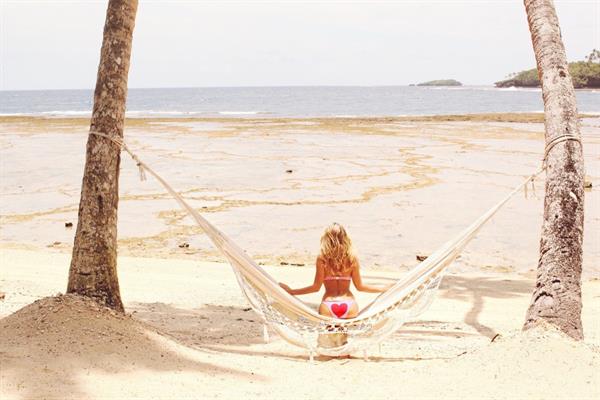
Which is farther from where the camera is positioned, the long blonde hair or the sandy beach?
the long blonde hair

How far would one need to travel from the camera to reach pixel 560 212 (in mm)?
3938

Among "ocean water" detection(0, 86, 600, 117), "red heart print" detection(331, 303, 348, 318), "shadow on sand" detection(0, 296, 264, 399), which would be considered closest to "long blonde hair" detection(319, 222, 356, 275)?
"red heart print" detection(331, 303, 348, 318)

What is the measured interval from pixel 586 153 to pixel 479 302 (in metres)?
13.8

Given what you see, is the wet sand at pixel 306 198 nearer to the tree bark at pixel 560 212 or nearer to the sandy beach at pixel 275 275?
the sandy beach at pixel 275 275

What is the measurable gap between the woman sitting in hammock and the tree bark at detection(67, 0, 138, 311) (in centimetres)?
108

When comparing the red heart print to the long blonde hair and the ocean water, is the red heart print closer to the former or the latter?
the long blonde hair

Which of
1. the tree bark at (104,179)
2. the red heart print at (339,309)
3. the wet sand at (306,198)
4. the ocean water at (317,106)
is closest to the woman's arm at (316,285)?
the red heart print at (339,309)

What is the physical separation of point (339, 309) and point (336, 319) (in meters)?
0.23

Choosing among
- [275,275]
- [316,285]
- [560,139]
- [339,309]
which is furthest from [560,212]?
[275,275]

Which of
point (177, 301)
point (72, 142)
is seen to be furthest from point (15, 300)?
point (72, 142)

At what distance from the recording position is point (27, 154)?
1881 centimetres

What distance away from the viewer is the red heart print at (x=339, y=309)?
4.35 m

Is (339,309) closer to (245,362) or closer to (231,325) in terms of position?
(245,362)

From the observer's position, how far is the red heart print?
171 inches
